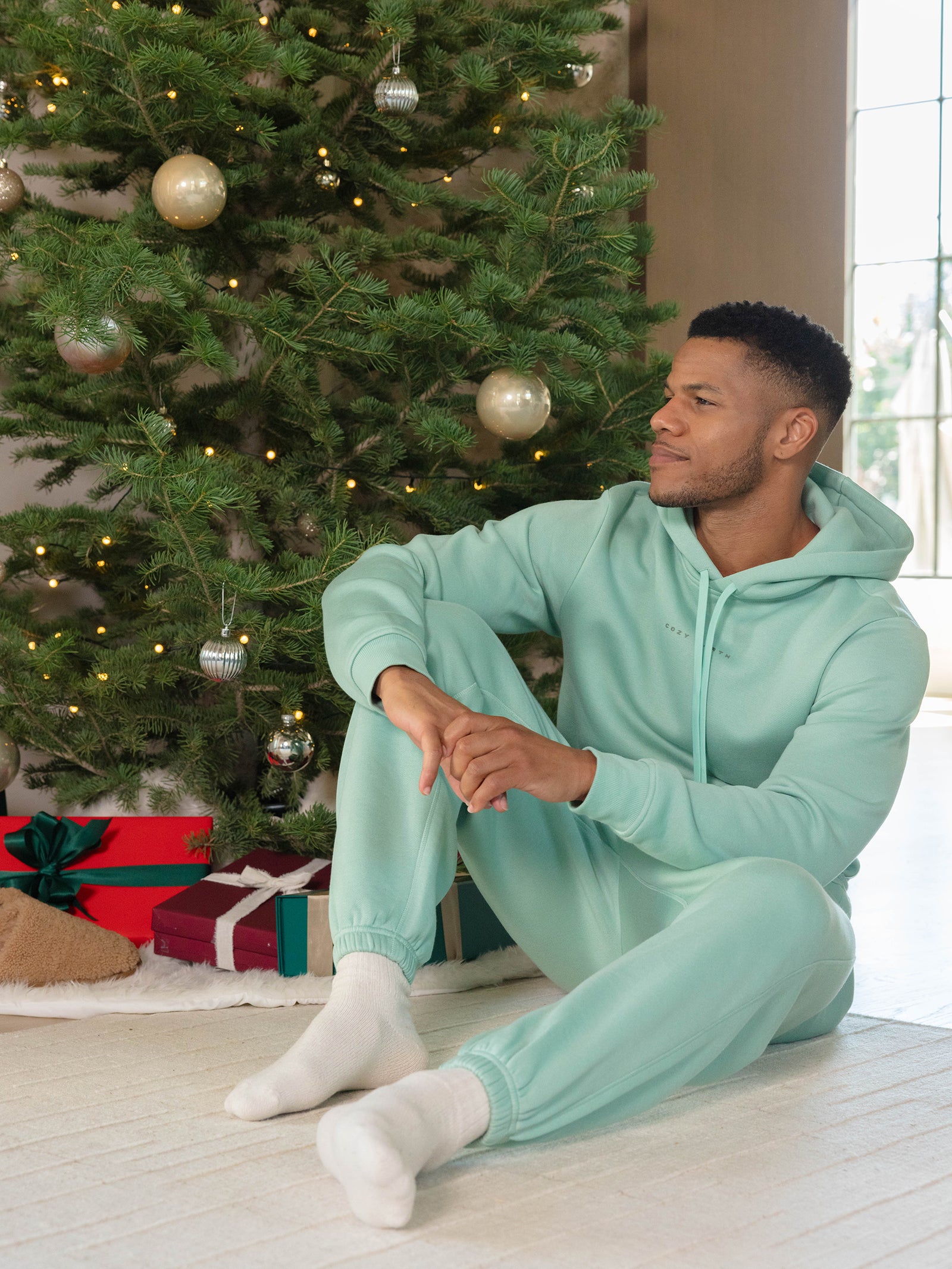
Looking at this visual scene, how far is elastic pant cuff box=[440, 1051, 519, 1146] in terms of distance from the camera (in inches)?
37.8

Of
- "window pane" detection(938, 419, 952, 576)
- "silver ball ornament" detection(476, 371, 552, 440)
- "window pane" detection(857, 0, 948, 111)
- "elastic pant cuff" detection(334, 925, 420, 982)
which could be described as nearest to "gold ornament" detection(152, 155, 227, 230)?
"silver ball ornament" detection(476, 371, 552, 440)

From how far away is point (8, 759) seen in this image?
75.9 inches

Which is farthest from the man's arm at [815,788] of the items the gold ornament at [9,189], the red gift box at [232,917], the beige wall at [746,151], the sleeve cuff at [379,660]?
the beige wall at [746,151]

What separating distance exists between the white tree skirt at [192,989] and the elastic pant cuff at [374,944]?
37 centimetres

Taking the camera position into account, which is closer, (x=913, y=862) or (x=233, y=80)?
(x=233, y=80)

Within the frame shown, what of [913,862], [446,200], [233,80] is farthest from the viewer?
[913,862]

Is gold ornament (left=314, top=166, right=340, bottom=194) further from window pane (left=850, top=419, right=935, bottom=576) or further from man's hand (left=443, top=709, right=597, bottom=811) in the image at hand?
window pane (left=850, top=419, right=935, bottom=576)

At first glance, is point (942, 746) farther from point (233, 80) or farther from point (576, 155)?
point (233, 80)

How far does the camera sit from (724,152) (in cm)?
314

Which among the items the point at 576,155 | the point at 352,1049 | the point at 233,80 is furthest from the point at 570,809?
the point at 233,80

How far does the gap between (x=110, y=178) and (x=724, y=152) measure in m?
1.73

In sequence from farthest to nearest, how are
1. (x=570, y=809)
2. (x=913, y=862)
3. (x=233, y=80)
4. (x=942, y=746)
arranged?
1. (x=942, y=746)
2. (x=913, y=862)
3. (x=233, y=80)
4. (x=570, y=809)

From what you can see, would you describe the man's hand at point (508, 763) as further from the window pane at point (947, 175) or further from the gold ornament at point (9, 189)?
the window pane at point (947, 175)

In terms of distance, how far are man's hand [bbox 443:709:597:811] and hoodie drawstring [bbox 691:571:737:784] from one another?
0.28m
